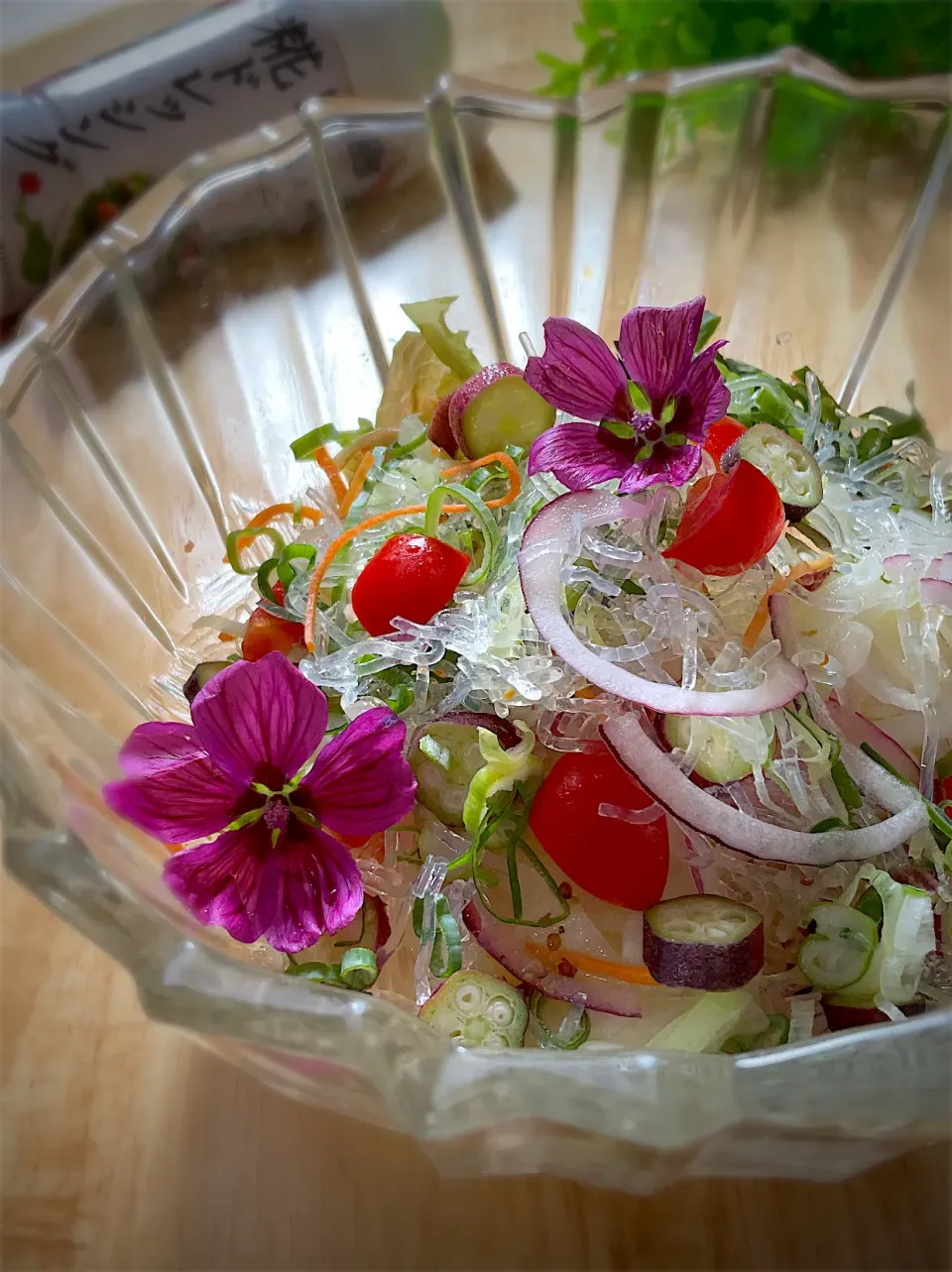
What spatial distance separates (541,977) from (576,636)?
12.0 inches

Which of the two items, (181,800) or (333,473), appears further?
(333,473)

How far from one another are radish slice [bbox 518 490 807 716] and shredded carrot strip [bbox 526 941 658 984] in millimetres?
225

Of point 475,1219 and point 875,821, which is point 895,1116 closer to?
point 875,821

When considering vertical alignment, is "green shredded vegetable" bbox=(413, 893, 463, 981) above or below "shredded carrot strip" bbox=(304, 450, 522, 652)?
below

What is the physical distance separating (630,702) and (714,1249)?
1.63 ft

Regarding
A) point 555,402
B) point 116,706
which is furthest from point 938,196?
point 116,706

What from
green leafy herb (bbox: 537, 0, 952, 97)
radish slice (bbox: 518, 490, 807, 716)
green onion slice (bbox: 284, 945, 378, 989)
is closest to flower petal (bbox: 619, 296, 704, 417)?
radish slice (bbox: 518, 490, 807, 716)

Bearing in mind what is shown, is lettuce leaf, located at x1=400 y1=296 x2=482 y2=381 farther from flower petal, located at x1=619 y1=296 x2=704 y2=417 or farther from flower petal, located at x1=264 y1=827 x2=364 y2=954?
flower petal, located at x1=264 y1=827 x2=364 y2=954

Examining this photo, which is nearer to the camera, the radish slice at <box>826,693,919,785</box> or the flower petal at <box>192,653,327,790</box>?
the flower petal at <box>192,653,327,790</box>

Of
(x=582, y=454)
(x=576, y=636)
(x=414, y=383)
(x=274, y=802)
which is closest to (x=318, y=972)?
(x=274, y=802)

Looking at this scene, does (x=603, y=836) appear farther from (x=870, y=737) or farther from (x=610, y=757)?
(x=870, y=737)

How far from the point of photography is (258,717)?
2.81 ft

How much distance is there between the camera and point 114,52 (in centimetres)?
206

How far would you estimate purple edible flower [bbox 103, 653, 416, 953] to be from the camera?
33.6 inches
